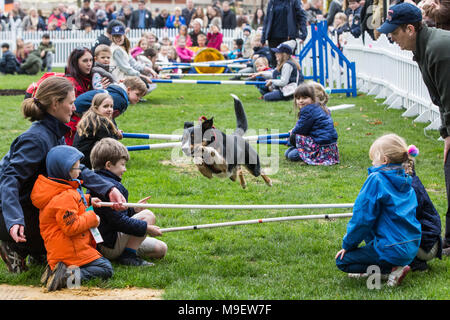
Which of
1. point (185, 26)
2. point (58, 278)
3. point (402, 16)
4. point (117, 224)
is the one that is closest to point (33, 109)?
point (117, 224)

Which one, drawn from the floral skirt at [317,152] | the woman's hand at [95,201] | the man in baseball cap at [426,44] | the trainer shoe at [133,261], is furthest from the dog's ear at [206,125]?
the floral skirt at [317,152]

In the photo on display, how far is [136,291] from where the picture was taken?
491 centimetres

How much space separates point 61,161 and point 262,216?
271 centimetres

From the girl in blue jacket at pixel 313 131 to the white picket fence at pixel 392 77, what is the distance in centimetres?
264

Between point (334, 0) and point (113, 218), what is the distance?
60.5ft

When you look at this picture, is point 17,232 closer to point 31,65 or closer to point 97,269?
point 97,269

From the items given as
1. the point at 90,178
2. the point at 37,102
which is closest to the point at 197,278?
the point at 90,178

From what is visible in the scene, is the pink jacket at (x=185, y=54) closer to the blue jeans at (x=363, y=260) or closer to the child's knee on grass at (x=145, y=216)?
the child's knee on grass at (x=145, y=216)

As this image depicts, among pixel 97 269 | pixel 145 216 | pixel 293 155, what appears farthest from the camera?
pixel 293 155

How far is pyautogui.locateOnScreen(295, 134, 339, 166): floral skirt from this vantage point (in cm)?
929

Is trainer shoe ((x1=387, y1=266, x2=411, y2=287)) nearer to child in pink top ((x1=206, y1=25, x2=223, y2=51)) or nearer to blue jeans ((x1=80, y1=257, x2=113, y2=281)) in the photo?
blue jeans ((x1=80, y1=257, x2=113, y2=281))

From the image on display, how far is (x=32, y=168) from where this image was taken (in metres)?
5.00

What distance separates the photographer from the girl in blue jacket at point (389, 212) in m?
4.74

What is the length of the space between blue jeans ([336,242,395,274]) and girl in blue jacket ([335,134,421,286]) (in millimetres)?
17
